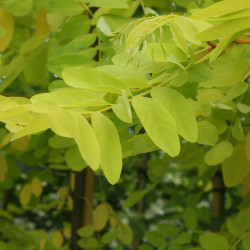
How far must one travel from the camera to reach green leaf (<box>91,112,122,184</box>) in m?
0.39

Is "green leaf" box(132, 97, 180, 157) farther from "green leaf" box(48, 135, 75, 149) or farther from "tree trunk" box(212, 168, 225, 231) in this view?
"tree trunk" box(212, 168, 225, 231)

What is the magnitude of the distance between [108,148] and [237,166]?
0.32m

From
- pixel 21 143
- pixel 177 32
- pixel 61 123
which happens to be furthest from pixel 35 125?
pixel 21 143

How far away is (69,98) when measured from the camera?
1.26 feet

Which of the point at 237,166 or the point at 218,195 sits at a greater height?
the point at 237,166

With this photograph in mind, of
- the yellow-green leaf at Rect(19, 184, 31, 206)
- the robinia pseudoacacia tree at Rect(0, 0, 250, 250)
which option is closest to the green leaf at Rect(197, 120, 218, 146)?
the robinia pseudoacacia tree at Rect(0, 0, 250, 250)

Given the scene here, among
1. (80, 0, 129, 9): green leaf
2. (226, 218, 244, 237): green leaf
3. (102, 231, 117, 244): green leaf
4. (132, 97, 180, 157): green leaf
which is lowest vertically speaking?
(102, 231, 117, 244): green leaf

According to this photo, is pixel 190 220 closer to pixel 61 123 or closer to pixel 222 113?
pixel 222 113

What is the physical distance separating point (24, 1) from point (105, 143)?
0.43m

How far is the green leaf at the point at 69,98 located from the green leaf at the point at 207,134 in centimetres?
21

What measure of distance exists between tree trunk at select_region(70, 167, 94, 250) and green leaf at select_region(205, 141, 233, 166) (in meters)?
0.36

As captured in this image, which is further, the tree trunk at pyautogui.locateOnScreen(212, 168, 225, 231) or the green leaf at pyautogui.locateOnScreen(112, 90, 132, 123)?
the tree trunk at pyautogui.locateOnScreen(212, 168, 225, 231)

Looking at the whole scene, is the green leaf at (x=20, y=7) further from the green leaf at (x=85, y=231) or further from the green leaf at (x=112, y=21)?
the green leaf at (x=85, y=231)

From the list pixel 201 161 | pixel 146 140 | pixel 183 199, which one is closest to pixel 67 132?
pixel 146 140
